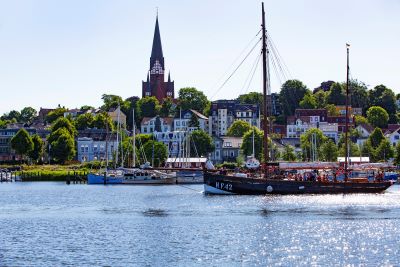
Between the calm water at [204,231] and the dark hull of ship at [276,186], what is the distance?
214cm

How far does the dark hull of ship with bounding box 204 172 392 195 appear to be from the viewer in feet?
350

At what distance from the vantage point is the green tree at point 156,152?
19238cm

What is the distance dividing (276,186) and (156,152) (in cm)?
8925

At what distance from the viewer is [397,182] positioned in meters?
162

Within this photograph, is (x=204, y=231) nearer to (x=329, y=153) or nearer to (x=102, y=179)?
(x=102, y=179)

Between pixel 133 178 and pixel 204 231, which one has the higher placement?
pixel 133 178

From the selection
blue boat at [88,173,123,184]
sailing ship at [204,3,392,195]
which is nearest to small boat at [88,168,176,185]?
blue boat at [88,173,123,184]

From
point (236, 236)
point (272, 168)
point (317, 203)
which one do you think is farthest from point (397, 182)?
point (236, 236)

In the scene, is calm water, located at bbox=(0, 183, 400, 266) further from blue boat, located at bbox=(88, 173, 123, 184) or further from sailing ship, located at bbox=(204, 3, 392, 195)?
blue boat, located at bbox=(88, 173, 123, 184)

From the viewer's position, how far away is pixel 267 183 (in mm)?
106375

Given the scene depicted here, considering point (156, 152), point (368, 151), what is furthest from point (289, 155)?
point (156, 152)

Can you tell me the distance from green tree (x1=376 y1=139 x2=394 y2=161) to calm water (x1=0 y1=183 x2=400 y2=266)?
79271mm

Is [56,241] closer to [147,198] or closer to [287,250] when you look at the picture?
[287,250]

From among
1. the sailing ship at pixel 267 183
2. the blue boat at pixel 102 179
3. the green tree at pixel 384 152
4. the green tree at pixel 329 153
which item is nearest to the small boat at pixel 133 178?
the blue boat at pixel 102 179
